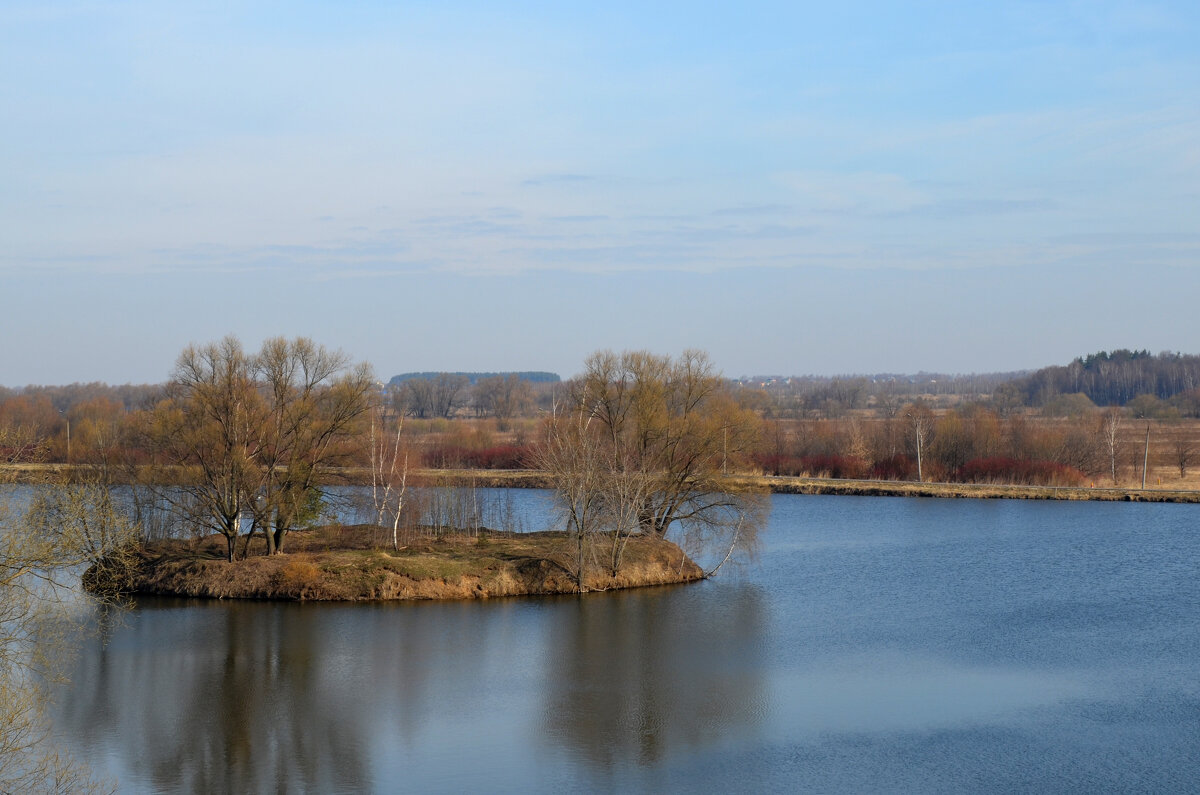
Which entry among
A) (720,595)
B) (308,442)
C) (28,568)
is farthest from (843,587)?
(28,568)

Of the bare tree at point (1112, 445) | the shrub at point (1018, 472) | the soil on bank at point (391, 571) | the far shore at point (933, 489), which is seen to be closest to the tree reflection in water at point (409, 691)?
the soil on bank at point (391, 571)

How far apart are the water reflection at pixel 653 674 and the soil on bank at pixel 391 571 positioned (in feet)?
4.93

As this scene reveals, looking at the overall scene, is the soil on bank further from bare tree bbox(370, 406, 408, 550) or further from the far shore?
the far shore

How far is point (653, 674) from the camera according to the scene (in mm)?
24047

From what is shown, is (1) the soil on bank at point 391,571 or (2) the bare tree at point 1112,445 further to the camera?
(2) the bare tree at point 1112,445

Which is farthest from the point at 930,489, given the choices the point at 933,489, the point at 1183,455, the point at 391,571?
the point at 391,571

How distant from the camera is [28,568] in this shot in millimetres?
13727

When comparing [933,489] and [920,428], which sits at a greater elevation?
[920,428]

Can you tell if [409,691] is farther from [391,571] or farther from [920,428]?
[920,428]

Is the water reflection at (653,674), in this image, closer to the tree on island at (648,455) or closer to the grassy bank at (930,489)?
the tree on island at (648,455)

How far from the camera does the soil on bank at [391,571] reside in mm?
31438

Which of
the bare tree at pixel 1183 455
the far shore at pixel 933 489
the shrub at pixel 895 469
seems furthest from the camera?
the shrub at pixel 895 469

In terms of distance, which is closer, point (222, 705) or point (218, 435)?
point (222, 705)

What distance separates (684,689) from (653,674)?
1.23 m
